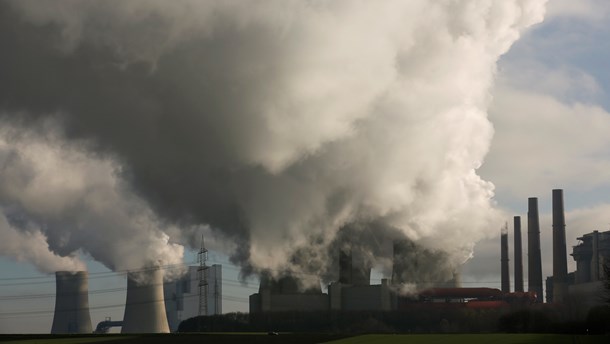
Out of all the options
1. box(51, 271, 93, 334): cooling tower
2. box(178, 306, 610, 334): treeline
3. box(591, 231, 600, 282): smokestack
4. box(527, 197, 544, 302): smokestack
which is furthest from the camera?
box(591, 231, 600, 282): smokestack

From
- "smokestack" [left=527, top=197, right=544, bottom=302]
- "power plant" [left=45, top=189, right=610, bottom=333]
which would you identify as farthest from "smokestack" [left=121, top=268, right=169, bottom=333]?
"smokestack" [left=527, top=197, right=544, bottom=302]

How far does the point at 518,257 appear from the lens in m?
182

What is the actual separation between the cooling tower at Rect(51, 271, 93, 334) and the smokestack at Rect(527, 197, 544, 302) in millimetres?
83362

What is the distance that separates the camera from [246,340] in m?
87.8

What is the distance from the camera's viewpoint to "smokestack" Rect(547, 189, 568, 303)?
17200cm

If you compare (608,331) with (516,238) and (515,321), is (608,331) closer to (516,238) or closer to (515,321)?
(515,321)

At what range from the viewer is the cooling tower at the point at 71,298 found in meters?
162

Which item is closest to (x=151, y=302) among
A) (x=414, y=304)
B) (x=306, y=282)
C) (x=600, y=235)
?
(x=306, y=282)

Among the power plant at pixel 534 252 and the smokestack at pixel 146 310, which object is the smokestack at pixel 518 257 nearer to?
the power plant at pixel 534 252

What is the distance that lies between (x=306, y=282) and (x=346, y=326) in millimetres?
13634

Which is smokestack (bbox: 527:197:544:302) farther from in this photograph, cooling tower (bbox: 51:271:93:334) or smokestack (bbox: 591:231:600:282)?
cooling tower (bbox: 51:271:93:334)

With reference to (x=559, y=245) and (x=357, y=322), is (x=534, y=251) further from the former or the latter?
(x=357, y=322)

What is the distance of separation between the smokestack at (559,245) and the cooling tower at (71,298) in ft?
287

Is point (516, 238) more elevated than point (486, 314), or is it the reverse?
point (516, 238)
